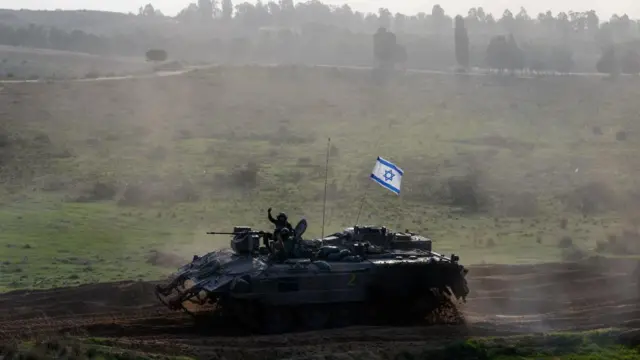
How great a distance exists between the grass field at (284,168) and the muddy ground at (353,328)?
3.94m

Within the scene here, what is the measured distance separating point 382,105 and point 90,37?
59.4m

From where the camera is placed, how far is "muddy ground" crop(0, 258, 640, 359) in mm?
21172

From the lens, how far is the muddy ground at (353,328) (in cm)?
2117

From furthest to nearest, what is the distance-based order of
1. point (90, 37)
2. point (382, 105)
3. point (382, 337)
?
1. point (90, 37)
2. point (382, 105)
3. point (382, 337)

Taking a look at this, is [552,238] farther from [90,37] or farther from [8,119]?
[90,37]

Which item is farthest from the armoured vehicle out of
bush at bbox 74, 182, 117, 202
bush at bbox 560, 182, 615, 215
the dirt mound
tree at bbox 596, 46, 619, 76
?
tree at bbox 596, 46, 619, 76

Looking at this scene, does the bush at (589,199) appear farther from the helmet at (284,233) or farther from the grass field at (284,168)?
the helmet at (284,233)

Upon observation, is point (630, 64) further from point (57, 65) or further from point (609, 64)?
point (57, 65)

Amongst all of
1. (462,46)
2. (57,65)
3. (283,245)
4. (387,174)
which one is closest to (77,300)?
(283,245)

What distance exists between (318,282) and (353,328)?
138 cm

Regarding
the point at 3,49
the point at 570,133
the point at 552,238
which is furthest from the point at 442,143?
the point at 3,49

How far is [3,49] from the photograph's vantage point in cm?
10750

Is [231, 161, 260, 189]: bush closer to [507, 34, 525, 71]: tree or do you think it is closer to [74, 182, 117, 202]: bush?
[74, 182, 117, 202]: bush

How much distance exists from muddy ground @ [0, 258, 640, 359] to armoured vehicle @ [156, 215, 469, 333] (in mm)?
832
